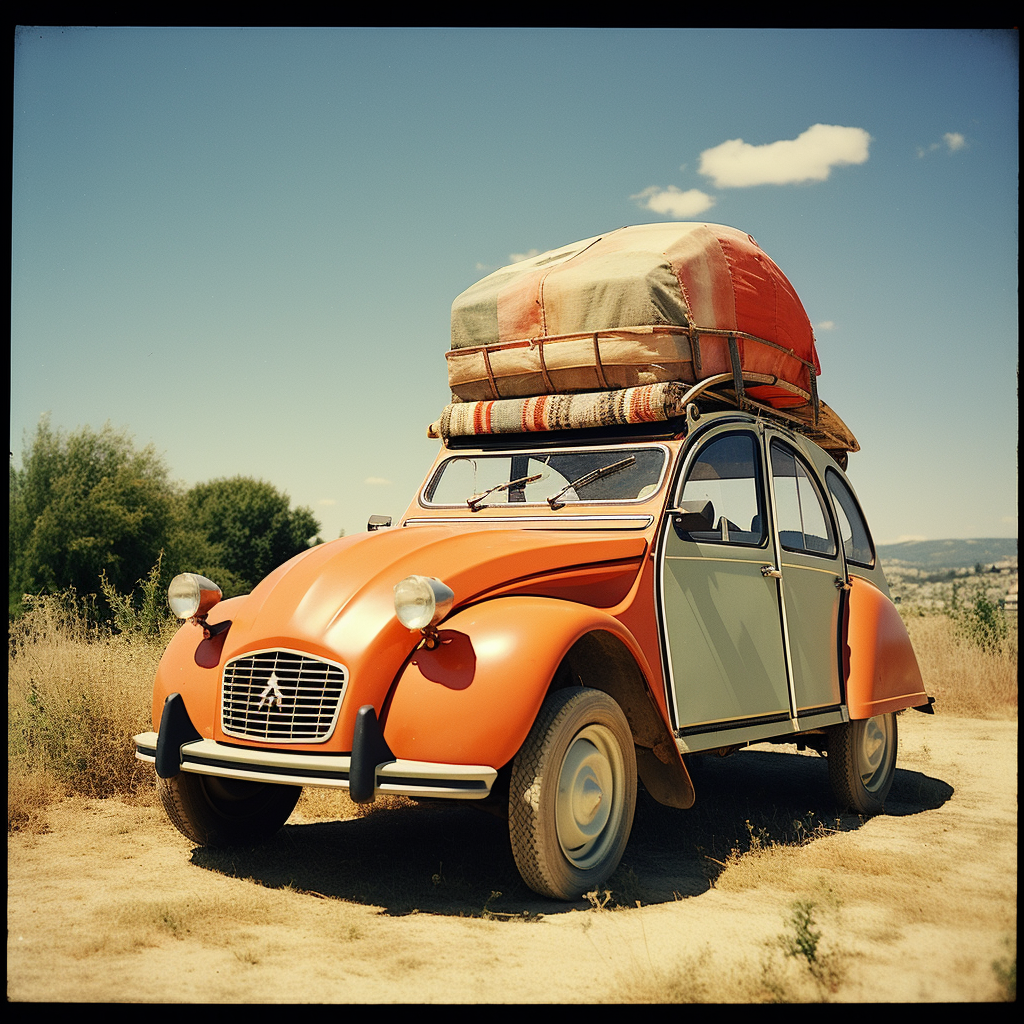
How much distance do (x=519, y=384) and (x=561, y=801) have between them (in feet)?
8.84

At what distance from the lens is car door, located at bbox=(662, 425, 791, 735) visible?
17.1 ft

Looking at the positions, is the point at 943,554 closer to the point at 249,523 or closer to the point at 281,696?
the point at 281,696

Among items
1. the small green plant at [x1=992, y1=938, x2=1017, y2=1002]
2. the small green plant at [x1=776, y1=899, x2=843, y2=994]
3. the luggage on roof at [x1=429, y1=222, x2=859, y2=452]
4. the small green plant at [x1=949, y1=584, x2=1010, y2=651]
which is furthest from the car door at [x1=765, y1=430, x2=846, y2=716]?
the small green plant at [x1=949, y1=584, x2=1010, y2=651]

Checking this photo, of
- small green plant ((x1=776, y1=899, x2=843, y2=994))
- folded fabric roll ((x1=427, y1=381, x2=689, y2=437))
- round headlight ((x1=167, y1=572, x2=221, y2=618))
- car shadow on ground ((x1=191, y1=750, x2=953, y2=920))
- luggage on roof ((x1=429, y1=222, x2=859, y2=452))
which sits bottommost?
car shadow on ground ((x1=191, y1=750, x2=953, y2=920))

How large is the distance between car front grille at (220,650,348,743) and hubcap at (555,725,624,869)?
103 cm

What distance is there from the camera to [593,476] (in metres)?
5.66

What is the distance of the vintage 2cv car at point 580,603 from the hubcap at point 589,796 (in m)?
0.02

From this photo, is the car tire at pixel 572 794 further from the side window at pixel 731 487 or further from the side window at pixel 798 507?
the side window at pixel 798 507

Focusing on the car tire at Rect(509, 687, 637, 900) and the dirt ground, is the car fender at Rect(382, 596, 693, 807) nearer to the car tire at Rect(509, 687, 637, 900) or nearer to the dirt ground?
the car tire at Rect(509, 687, 637, 900)

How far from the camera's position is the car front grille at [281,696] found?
422 cm

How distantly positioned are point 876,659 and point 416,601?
3.84 metres

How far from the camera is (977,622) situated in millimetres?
13484
